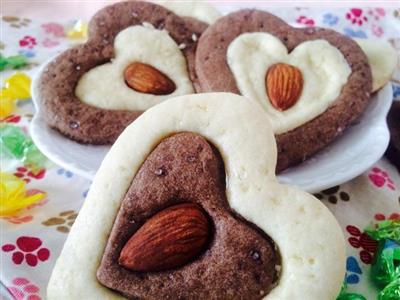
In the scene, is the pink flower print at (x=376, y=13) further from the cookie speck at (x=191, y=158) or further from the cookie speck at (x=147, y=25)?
the cookie speck at (x=191, y=158)

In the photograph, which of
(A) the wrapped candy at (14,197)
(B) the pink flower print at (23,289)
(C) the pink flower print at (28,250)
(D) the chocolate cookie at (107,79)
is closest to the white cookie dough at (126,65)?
(D) the chocolate cookie at (107,79)

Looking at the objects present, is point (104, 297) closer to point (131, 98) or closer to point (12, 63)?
point (131, 98)

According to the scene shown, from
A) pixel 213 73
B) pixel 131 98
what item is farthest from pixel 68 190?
pixel 213 73

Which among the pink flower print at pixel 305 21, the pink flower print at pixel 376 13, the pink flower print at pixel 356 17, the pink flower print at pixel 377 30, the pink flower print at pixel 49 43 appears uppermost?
the pink flower print at pixel 376 13

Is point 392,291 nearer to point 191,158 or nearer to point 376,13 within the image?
point 191,158

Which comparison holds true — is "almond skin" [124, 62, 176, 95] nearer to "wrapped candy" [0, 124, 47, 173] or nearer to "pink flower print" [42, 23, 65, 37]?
"wrapped candy" [0, 124, 47, 173]

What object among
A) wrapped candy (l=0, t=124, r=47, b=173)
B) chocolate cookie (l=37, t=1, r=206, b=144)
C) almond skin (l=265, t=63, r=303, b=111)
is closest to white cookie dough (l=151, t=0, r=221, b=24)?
chocolate cookie (l=37, t=1, r=206, b=144)
